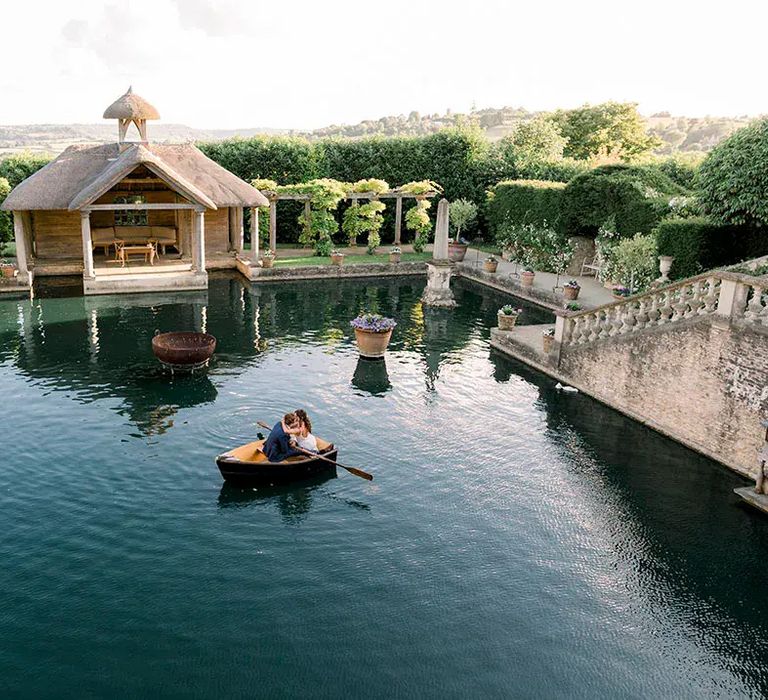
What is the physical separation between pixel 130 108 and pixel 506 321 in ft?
62.0

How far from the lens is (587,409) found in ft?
62.7

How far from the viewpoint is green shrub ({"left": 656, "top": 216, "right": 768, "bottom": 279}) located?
23.0 metres

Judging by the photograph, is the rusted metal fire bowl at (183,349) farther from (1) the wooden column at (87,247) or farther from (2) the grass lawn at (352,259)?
(2) the grass lawn at (352,259)

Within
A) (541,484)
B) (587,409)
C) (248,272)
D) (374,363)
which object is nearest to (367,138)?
(248,272)

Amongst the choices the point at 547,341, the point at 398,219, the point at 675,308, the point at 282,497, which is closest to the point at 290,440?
the point at 282,497

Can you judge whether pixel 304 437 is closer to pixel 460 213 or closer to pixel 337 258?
pixel 337 258

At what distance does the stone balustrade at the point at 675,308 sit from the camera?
15.4 metres

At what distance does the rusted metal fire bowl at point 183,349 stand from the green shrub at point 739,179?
50.9 ft

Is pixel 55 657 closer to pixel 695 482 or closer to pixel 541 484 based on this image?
pixel 541 484

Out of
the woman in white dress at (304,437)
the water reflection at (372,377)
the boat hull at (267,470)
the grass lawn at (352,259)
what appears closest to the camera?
the boat hull at (267,470)

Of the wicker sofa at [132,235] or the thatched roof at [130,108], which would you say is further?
the wicker sofa at [132,235]

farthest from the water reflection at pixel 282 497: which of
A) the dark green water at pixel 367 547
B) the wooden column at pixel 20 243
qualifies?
the wooden column at pixel 20 243

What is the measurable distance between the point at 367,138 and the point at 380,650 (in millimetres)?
35181

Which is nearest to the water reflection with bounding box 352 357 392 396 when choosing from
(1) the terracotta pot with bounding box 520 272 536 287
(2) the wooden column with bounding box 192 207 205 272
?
(1) the terracotta pot with bounding box 520 272 536 287
